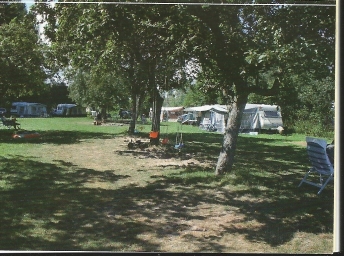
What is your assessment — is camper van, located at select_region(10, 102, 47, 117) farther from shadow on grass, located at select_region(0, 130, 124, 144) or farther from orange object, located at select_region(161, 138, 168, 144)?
orange object, located at select_region(161, 138, 168, 144)

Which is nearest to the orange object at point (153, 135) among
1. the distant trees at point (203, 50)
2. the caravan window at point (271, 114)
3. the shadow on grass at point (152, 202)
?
the distant trees at point (203, 50)

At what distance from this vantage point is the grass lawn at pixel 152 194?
249 centimetres

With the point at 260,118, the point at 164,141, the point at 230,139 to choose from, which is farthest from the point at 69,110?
the point at 260,118

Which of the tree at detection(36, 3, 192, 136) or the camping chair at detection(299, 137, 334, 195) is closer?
the camping chair at detection(299, 137, 334, 195)

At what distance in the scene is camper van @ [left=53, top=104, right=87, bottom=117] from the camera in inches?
116

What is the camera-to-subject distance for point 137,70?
287 centimetres

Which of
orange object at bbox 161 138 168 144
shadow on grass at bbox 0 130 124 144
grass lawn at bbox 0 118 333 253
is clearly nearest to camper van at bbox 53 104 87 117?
grass lawn at bbox 0 118 333 253

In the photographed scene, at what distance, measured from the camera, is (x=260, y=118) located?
2.91m

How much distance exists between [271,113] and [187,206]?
1092 mm

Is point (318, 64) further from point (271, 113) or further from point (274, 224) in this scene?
point (274, 224)

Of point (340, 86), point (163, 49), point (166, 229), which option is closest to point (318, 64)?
point (340, 86)

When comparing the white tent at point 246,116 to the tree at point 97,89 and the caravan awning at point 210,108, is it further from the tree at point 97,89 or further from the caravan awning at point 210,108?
the tree at point 97,89

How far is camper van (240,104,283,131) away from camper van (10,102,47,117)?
5.95 ft

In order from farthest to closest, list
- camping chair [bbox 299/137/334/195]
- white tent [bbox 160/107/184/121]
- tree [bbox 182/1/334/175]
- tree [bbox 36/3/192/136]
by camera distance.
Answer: white tent [bbox 160/107/184/121], tree [bbox 36/3/192/136], camping chair [bbox 299/137/334/195], tree [bbox 182/1/334/175]
